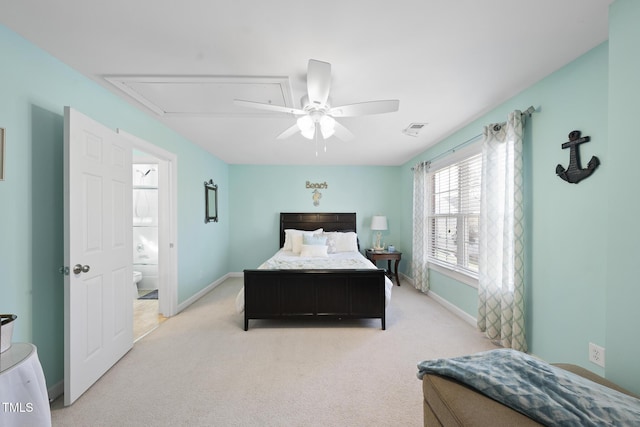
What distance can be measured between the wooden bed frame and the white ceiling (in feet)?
6.05

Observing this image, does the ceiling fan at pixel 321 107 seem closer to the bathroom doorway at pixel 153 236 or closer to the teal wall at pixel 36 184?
the teal wall at pixel 36 184

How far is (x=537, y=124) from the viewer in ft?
7.08

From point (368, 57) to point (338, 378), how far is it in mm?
2426

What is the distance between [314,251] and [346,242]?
803 mm

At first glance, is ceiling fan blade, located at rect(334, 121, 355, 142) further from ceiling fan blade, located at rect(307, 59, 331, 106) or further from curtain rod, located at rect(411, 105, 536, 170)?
curtain rod, located at rect(411, 105, 536, 170)

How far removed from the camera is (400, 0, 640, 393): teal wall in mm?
1292

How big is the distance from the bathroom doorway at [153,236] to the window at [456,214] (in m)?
3.73

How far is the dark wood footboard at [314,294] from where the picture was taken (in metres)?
2.93

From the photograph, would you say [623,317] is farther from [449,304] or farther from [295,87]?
[295,87]

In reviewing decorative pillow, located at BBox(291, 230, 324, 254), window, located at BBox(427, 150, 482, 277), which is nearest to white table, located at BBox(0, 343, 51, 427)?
decorative pillow, located at BBox(291, 230, 324, 254)

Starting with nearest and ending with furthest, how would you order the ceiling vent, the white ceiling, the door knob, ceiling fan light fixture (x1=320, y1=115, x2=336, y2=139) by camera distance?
the white ceiling < the door knob < ceiling fan light fixture (x1=320, y1=115, x2=336, y2=139) < the ceiling vent

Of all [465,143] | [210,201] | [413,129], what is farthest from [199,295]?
[465,143]

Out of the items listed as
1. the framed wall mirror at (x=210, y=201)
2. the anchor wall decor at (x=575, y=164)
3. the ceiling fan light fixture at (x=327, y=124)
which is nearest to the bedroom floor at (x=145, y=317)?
the framed wall mirror at (x=210, y=201)

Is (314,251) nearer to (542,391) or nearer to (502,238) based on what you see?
(502,238)
